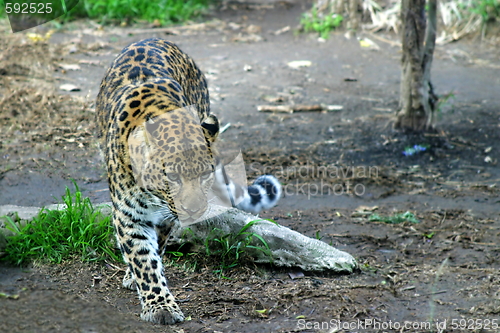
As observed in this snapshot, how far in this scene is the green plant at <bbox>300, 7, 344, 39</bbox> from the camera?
13.6 meters

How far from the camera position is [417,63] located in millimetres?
8352

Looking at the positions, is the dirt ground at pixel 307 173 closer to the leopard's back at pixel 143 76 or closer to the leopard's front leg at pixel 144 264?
the leopard's front leg at pixel 144 264

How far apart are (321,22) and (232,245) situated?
9.89 metres

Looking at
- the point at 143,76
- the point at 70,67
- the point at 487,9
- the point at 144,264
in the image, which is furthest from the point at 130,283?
the point at 487,9

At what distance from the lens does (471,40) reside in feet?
42.3

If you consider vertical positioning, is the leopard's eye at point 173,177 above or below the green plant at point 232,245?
above

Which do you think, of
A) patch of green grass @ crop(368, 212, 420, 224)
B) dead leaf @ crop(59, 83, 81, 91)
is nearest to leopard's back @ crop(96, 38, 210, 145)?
patch of green grass @ crop(368, 212, 420, 224)

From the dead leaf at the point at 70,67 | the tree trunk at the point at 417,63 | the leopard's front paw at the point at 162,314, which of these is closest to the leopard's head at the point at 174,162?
the leopard's front paw at the point at 162,314

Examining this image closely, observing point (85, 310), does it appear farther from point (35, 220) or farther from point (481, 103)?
point (481, 103)

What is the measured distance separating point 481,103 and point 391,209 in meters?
4.15

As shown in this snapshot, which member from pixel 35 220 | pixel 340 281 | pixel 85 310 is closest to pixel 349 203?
pixel 340 281

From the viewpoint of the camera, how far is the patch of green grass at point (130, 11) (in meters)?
13.3

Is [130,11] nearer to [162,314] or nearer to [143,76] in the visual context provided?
[143,76]

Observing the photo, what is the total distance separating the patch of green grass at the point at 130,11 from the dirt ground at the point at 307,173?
1.69ft
